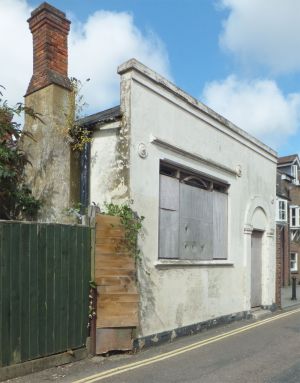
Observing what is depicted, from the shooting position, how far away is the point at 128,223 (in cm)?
867

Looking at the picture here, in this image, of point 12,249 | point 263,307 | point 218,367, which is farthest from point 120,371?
point 263,307

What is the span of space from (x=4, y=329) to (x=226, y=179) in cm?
769

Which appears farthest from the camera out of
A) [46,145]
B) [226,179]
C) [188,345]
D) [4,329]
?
[226,179]

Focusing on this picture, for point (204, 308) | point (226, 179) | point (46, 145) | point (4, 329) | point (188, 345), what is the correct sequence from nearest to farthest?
point (4, 329)
point (188, 345)
point (46, 145)
point (204, 308)
point (226, 179)

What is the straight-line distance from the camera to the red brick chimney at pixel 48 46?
33.9 feet

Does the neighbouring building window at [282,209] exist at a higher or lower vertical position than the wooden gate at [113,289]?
higher

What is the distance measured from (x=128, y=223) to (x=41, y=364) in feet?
9.18

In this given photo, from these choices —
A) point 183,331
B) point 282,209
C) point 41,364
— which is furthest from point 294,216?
point 41,364

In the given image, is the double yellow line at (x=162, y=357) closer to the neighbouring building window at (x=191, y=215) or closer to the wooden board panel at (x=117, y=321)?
the wooden board panel at (x=117, y=321)

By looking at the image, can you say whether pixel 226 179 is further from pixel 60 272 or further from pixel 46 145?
pixel 60 272

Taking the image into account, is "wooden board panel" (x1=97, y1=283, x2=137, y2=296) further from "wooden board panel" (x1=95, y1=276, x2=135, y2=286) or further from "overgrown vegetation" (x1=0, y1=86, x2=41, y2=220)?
"overgrown vegetation" (x1=0, y1=86, x2=41, y2=220)

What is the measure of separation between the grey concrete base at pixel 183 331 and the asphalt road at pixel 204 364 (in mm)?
170

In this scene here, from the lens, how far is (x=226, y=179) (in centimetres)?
1280

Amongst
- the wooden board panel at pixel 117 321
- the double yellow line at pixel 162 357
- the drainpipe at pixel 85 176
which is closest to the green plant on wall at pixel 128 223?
the drainpipe at pixel 85 176
